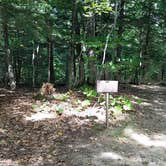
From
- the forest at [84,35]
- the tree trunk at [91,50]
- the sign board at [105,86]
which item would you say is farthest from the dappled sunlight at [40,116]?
the tree trunk at [91,50]

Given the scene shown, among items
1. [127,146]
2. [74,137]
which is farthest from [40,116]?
[127,146]

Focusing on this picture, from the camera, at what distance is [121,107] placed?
1080 cm

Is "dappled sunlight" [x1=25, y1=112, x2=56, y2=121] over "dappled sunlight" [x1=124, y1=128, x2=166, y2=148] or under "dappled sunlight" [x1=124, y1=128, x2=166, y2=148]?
over

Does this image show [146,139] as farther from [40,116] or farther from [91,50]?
[91,50]

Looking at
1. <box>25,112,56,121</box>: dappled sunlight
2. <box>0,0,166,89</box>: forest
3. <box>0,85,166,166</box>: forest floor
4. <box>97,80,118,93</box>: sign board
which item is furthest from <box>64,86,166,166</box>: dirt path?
<box>0,0,166,89</box>: forest

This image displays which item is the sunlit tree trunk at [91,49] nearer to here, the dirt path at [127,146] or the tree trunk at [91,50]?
the tree trunk at [91,50]

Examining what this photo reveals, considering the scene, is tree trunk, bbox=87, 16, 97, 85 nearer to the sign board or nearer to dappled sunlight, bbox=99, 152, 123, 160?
the sign board

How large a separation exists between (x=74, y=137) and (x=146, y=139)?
188 centimetres

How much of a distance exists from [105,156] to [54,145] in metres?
1.26

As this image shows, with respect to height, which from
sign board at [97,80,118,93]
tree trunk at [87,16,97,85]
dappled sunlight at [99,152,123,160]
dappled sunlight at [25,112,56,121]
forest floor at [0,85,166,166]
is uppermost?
tree trunk at [87,16,97,85]

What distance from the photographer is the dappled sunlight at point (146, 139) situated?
786 cm

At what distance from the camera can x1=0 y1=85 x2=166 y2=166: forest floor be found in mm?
6652

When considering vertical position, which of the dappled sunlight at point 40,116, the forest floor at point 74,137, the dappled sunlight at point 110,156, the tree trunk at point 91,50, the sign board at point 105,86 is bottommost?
the dappled sunlight at point 110,156

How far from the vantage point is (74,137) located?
791 centimetres
